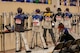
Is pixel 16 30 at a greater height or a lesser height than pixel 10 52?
greater

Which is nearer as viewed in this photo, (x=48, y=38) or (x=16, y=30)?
(x=16, y=30)

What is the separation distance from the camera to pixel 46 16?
929 centimetres

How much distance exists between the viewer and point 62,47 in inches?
281

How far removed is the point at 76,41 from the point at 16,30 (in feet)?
7.76

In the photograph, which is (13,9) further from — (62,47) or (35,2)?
(62,47)

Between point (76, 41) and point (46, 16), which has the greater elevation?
point (46, 16)

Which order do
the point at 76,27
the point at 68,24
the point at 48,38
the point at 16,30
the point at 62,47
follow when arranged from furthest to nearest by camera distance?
the point at 76,27
the point at 48,38
the point at 68,24
the point at 16,30
the point at 62,47

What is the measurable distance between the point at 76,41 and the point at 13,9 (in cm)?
341

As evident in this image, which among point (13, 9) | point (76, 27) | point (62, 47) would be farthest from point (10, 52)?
point (76, 27)

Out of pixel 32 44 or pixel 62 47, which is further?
pixel 32 44

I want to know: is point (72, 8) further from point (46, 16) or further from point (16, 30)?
point (16, 30)

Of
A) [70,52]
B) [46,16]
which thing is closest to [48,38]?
[46,16]

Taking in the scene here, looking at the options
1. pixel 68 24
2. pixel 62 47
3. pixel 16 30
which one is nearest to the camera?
pixel 62 47

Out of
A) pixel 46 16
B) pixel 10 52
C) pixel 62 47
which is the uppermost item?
pixel 46 16
